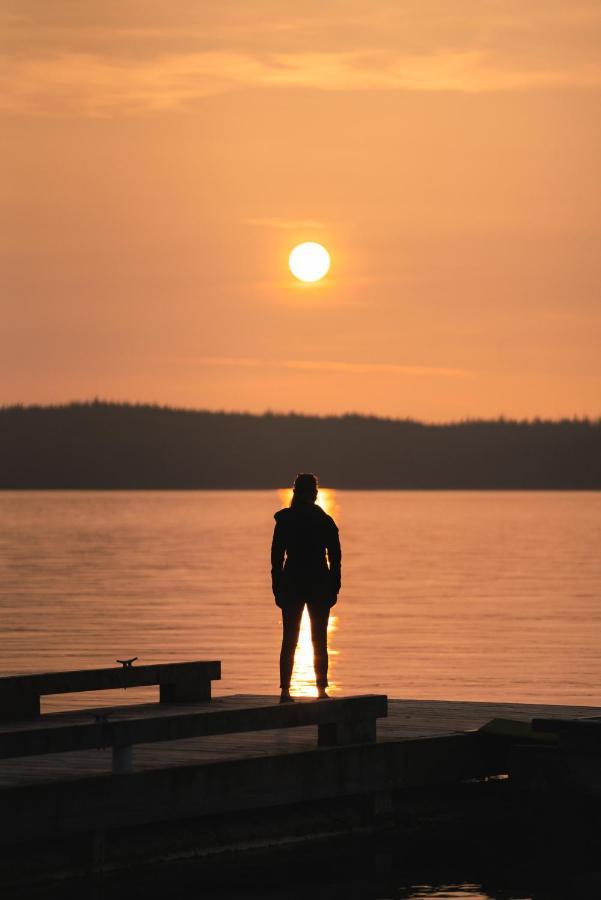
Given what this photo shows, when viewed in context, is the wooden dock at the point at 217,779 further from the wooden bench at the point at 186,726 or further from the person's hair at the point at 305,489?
the person's hair at the point at 305,489

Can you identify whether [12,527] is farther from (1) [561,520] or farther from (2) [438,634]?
(2) [438,634]

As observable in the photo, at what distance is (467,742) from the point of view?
1625 centimetres

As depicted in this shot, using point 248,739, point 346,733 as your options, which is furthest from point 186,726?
point 248,739

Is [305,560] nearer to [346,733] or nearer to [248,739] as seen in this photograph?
[248,739]

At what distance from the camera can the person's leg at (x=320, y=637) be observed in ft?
55.0

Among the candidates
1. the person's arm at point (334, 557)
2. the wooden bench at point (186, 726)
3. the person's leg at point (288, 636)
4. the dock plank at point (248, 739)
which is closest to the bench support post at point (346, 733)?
the wooden bench at point (186, 726)

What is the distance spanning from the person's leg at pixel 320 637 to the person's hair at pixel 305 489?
39.1 inches

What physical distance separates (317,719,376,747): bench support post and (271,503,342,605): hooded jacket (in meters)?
1.69

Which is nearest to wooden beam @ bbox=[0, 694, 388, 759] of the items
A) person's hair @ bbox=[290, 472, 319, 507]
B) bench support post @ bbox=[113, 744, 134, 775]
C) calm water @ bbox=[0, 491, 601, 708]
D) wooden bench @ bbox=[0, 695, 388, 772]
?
wooden bench @ bbox=[0, 695, 388, 772]

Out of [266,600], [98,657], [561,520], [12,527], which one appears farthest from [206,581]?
[561,520]

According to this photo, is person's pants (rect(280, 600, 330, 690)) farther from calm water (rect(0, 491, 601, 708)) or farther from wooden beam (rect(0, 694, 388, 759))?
calm water (rect(0, 491, 601, 708))

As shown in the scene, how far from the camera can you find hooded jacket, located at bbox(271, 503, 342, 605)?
54.7ft

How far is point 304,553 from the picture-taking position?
16.7 meters

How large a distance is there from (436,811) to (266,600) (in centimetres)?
4016
